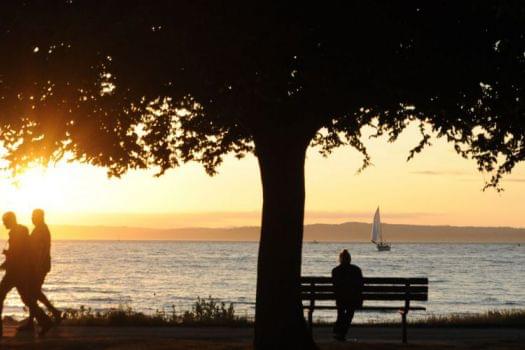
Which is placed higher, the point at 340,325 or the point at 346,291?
the point at 346,291

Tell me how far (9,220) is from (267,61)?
752cm

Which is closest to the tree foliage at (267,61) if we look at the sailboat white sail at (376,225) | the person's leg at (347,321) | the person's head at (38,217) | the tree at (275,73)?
the tree at (275,73)

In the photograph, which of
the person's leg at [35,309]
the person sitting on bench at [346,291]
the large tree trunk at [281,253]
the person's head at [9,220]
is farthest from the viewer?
the person's head at [9,220]

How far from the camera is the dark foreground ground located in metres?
16.4

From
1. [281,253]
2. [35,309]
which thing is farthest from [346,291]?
[35,309]

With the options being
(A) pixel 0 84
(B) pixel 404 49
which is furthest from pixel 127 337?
(B) pixel 404 49

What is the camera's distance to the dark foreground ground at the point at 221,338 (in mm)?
16438

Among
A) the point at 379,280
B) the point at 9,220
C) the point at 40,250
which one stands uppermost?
the point at 9,220

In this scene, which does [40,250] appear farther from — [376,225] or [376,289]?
[376,225]

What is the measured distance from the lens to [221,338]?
18.6 metres

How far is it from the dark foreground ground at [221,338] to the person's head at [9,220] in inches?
77.4

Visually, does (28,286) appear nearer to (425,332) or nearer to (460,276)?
(425,332)

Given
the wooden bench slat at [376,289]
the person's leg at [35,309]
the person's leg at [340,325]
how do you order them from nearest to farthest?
the person's leg at [35,309], the person's leg at [340,325], the wooden bench slat at [376,289]

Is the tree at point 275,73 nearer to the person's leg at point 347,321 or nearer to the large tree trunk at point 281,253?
the large tree trunk at point 281,253
